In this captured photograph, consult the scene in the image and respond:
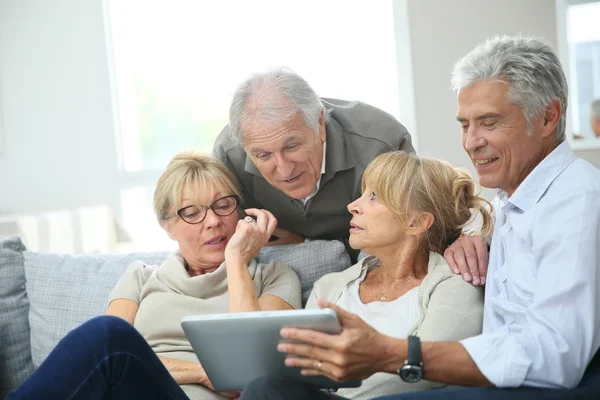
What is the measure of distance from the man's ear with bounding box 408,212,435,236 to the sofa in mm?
386

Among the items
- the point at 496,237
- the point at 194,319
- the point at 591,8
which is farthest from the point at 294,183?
the point at 591,8

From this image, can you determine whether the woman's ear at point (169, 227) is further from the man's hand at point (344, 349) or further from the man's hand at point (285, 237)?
the man's hand at point (344, 349)

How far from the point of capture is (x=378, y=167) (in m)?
2.06

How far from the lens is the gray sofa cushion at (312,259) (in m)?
2.33

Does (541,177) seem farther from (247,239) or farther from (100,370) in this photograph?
(100,370)

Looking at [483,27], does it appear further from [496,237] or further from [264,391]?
[264,391]

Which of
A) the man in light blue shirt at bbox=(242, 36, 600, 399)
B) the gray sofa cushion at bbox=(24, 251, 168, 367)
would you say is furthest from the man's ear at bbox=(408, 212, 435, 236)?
the gray sofa cushion at bbox=(24, 251, 168, 367)

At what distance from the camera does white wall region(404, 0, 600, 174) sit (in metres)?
4.82

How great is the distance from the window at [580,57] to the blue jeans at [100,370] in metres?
3.72

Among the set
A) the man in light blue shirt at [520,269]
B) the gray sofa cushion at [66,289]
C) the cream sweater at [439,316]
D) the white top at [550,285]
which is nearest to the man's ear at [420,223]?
the cream sweater at [439,316]

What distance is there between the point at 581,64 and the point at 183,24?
2.71 meters

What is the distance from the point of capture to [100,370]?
158cm

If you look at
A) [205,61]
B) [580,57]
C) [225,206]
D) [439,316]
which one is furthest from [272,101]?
[205,61]

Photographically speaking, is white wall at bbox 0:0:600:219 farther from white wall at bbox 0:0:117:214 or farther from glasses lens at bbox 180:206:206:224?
glasses lens at bbox 180:206:206:224
